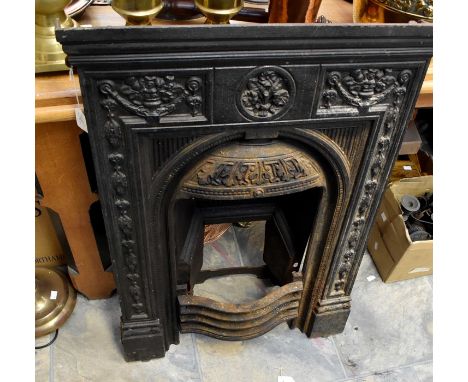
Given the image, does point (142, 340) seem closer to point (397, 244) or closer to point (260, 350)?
point (260, 350)

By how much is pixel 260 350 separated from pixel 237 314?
251 mm

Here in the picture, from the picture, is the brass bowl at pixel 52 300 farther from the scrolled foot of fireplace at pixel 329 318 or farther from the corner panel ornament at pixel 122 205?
the scrolled foot of fireplace at pixel 329 318

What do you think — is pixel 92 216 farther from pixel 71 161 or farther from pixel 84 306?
pixel 84 306

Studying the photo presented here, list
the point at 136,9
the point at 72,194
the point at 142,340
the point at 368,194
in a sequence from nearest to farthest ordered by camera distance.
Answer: the point at 136,9 < the point at 368,194 < the point at 72,194 < the point at 142,340

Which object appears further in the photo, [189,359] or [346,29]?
[189,359]

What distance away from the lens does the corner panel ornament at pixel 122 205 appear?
2.81 feet

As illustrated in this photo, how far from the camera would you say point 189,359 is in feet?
4.65

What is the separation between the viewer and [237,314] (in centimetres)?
129

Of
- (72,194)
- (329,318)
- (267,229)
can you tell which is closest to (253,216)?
(267,229)

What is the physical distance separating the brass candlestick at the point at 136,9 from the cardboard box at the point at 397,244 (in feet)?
3.62

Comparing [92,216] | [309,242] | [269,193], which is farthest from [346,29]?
[92,216]

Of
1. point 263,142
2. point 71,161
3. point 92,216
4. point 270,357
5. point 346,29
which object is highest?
point 346,29

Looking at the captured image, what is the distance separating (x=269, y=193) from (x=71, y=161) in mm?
530

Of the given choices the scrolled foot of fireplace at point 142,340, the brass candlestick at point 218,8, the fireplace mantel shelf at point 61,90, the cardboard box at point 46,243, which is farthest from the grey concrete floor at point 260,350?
the brass candlestick at point 218,8
